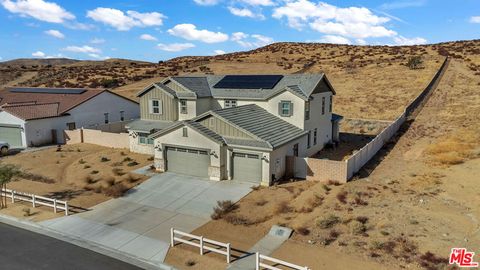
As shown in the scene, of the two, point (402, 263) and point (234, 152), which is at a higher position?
point (234, 152)

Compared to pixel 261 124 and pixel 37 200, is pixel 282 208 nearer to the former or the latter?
pixel 261 124

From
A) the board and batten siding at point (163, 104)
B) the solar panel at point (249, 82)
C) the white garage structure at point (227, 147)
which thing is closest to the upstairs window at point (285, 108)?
the white garage structure at point (227, 147)

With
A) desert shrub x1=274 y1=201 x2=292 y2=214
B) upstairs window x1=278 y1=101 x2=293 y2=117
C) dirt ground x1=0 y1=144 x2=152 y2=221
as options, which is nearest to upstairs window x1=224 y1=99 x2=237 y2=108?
upstairs window x1=278 y1=101 x2=293 y2=117

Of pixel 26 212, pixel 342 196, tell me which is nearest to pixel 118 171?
pixel 26 212

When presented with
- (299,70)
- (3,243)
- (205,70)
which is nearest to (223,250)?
(3,243)

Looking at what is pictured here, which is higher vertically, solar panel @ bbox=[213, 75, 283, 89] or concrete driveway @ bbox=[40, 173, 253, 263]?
solar panel @ bbox=[213, 75, 283, 89]

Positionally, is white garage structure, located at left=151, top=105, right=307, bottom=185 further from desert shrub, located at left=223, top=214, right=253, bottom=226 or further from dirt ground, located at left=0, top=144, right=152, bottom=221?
desert shrub, located at left=223, top=214, right=253, bottom=226

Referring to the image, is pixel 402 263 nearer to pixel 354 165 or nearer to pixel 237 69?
pixel 354 165

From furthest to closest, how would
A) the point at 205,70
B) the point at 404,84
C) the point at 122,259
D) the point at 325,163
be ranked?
the point at 205,70 < the point at 404,84 < the point at 325,163 < the point at 122,259
